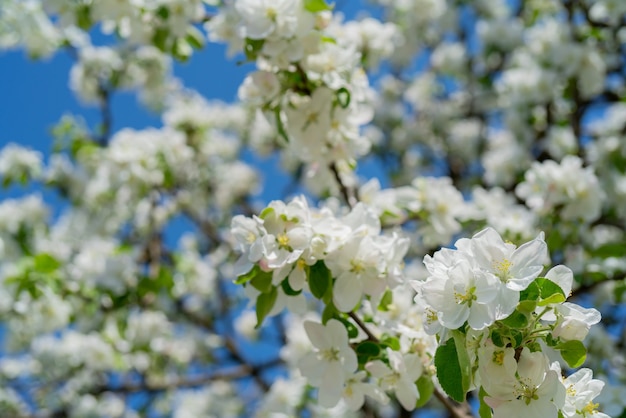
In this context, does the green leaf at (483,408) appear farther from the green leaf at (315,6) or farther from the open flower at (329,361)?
the green leaf at (315,6)

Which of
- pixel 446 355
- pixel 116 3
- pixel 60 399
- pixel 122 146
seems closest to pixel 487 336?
pixel 446 355

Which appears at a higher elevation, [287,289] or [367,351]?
[287,289]

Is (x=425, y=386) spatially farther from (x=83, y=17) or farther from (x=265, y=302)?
(x=83, y=17)

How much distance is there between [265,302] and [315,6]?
3.24 ft

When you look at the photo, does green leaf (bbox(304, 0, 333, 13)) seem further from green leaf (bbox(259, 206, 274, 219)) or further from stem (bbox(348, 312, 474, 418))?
stem (bbox(348, 312, 474, 418))

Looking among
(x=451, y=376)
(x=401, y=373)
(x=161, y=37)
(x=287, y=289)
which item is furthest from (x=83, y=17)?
(x=451, y=376)

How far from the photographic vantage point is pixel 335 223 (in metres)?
1.71

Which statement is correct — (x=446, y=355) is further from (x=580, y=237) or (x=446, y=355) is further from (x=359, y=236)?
(x=580, y=237)

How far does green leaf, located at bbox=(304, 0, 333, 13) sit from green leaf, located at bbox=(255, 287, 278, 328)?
3.13 ft

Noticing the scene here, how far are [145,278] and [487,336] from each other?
2652 mm

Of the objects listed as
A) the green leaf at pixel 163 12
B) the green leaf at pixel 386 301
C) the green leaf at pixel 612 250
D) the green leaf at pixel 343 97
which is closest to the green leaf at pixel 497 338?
the green leaf at pixel 386 301

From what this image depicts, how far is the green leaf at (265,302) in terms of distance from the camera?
171 centimetres

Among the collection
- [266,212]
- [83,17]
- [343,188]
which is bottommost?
[343,188]

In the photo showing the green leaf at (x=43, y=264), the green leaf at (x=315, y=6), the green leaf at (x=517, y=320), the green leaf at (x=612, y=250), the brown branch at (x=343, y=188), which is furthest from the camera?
the green leaf at (x=43, y=264)
